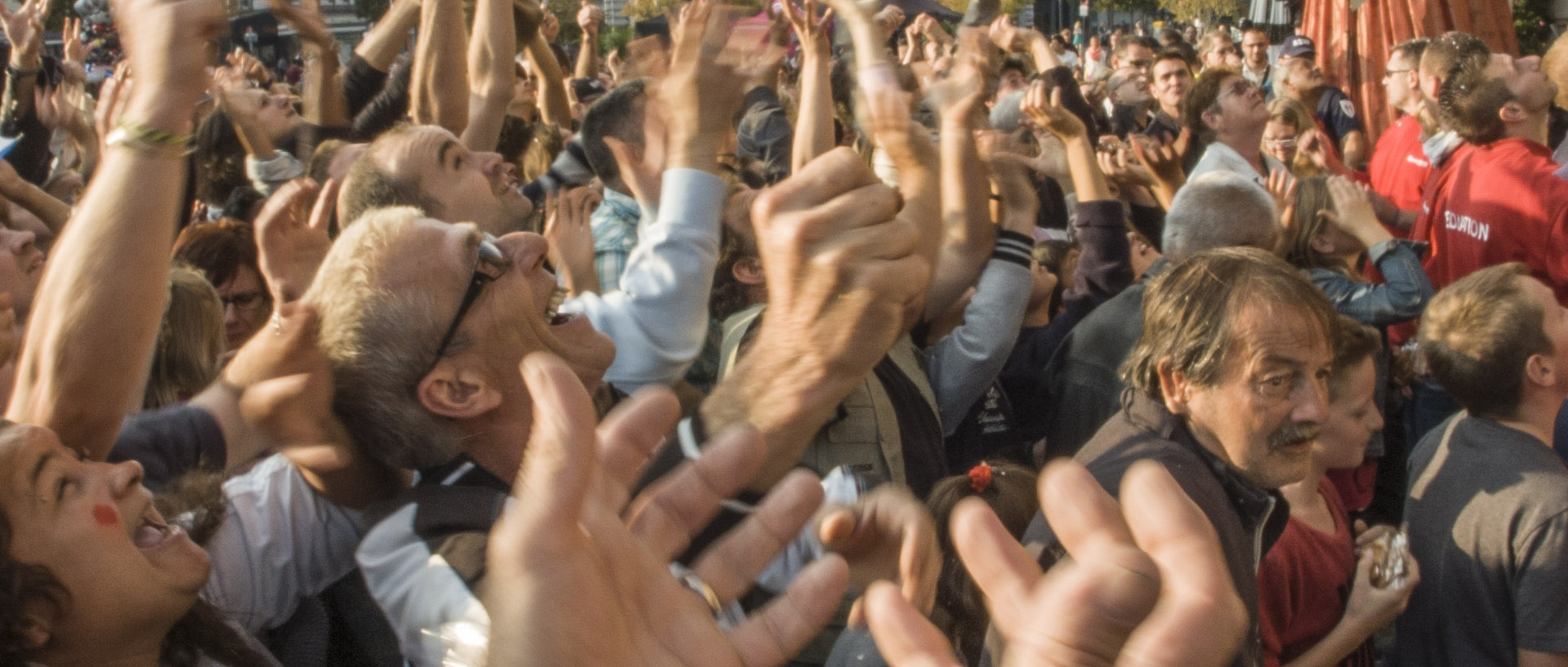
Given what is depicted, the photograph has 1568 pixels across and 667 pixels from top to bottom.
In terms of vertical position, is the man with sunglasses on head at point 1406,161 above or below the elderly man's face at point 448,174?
below

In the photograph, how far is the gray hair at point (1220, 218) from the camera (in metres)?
3.41

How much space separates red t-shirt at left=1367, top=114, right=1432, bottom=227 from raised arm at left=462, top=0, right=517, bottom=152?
152 inches

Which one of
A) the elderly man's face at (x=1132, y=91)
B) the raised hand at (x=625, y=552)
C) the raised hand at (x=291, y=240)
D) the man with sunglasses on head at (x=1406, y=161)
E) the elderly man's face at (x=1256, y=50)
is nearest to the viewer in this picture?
the raised hand at (x=625, y=552)

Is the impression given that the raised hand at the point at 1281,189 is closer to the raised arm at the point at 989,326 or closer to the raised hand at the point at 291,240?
the raised arm at the point at 989,326

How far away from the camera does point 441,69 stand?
14.2ft

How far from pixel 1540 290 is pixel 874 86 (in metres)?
1.83

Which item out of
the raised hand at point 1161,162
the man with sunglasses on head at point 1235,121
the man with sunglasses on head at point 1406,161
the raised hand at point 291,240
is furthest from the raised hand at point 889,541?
the man with sunglasses on head at point 1406,161

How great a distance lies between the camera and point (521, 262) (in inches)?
86.7

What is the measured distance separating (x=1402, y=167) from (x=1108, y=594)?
18.9 ft

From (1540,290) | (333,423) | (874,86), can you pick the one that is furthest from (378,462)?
(1540,290)

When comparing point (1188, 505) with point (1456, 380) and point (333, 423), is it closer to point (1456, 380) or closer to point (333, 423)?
point (333, 423)

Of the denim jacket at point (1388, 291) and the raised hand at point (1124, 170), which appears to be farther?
the raised hand at point (1124, 170)

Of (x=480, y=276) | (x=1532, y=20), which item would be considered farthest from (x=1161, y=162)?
(x=1532, y=20)

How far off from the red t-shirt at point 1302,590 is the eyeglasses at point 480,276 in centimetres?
156
